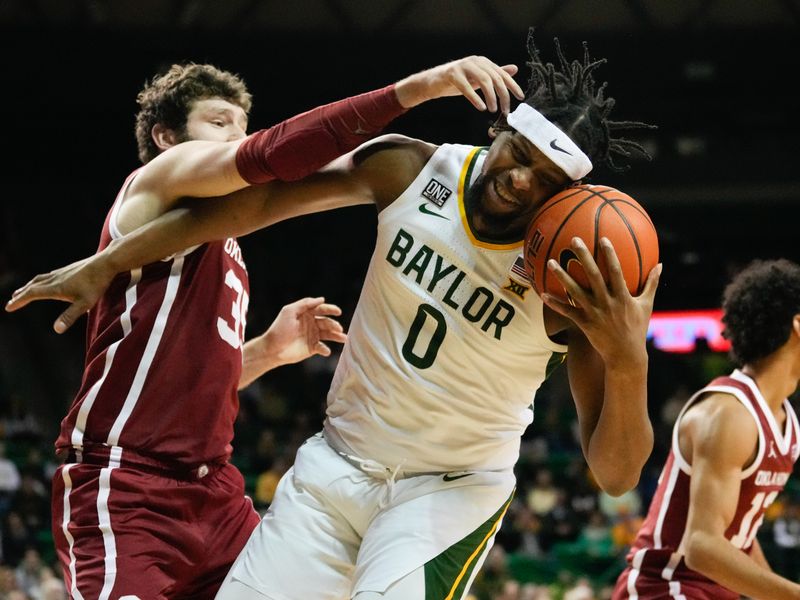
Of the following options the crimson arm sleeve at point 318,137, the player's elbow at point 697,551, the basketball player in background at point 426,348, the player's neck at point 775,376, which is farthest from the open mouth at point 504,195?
the player's neck at point 775,376

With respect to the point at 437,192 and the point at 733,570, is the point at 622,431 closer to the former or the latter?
the point at 437,192

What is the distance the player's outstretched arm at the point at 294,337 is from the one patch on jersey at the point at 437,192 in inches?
36.3

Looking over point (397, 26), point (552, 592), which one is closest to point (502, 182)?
point (552, 592)

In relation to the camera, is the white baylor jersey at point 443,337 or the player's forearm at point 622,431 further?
the white baylor jersey at point 443,337

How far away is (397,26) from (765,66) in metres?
4.47

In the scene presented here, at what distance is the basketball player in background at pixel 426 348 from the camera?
2.95 metres

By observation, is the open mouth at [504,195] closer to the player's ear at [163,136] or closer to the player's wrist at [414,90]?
the player's wrist at [414,90]

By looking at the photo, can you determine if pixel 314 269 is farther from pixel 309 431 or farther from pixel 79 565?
pixel 79 565

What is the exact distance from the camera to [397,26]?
12.6 m

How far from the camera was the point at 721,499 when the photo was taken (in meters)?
3.68

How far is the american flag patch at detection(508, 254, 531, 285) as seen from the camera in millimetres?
3017

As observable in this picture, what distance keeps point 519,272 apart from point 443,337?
11.0 inches

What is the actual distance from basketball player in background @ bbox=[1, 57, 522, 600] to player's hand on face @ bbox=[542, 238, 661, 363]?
51 cm

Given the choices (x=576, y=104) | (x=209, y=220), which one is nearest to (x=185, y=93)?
(x=209, y=220)
